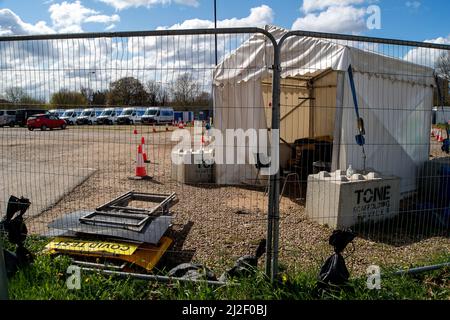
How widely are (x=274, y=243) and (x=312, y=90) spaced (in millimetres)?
8486

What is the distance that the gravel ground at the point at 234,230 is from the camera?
183 inches

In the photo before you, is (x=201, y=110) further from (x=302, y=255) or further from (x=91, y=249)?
(x=302, y=255)

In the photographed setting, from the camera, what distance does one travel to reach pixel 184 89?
3670mm

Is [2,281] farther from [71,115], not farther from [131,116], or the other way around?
[71,115]

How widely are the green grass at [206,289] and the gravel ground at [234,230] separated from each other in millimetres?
827

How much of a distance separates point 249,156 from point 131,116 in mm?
4509

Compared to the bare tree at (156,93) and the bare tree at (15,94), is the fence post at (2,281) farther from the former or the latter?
the bare tree at (15,94)

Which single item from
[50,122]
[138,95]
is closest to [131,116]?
[138,95]

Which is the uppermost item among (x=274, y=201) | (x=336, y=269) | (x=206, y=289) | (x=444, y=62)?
(x=444, y=62)

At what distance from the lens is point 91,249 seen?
160 inches

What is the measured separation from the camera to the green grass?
3.13 metres

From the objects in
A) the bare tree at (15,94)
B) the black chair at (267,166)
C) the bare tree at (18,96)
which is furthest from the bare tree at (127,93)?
the black chair at (267,166)
